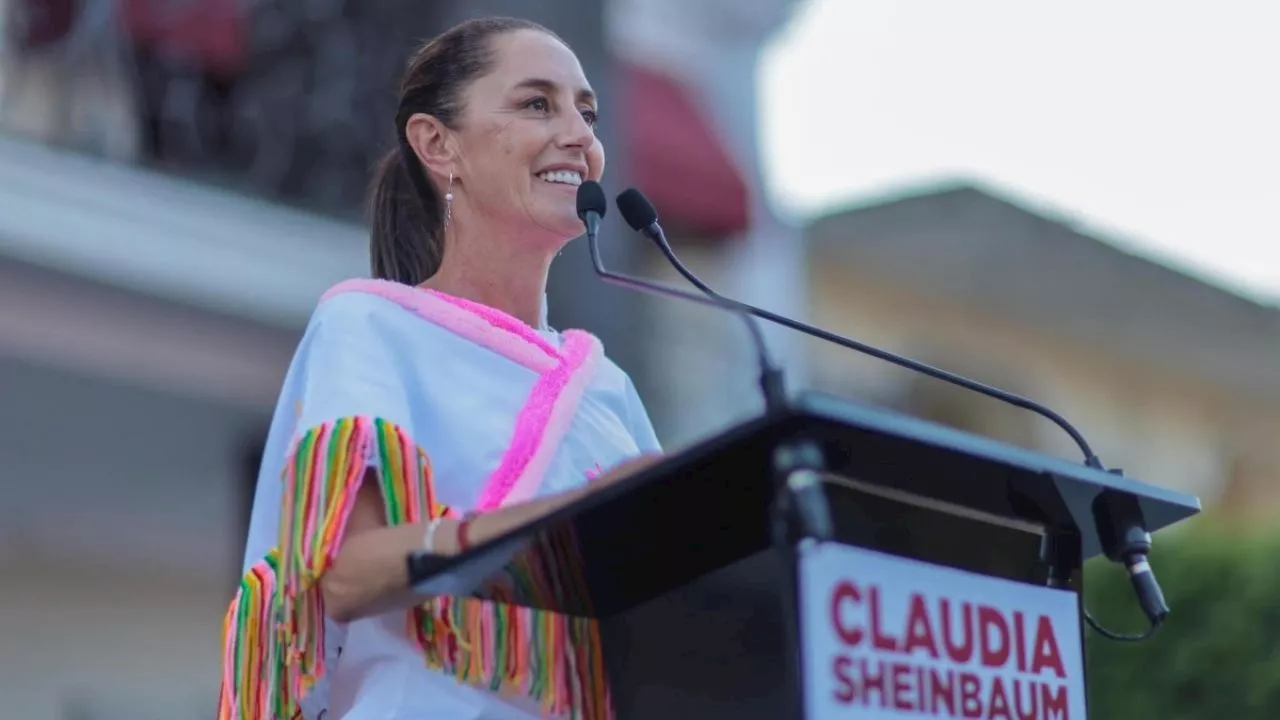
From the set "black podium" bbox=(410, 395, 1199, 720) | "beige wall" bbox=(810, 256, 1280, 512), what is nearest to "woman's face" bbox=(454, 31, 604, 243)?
"black podium" bbox=(410, 395, 1199, 720)

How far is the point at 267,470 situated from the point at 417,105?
533 millimetres

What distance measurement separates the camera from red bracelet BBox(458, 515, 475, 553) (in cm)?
193

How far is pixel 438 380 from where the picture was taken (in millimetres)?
2246

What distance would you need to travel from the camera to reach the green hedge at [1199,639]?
651 cm

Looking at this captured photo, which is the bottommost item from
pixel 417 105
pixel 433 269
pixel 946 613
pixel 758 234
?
pixel 946 613

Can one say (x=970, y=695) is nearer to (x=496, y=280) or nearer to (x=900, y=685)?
(x=900, y=685)

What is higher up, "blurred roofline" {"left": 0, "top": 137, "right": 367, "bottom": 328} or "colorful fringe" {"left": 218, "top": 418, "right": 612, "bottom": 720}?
"blurred roofline" {"left": 0, "top": 137, "right": 367, "bottom": 328}

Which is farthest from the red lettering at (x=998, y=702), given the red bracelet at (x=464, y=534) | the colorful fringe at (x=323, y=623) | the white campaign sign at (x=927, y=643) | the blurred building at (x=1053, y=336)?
the blurred building at (x=1053, y=336)

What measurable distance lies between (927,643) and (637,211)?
24.5 inches

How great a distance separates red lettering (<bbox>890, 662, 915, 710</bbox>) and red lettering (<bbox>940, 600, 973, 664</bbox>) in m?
0.06

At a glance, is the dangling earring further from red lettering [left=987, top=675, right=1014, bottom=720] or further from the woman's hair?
red lettering [left=987, top=675, right=1014, bottom=720]

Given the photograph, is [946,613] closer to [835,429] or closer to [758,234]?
[835,429]

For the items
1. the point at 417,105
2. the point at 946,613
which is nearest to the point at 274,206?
the point at 417,105

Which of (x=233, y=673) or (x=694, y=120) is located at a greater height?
(x=694, y=120)
